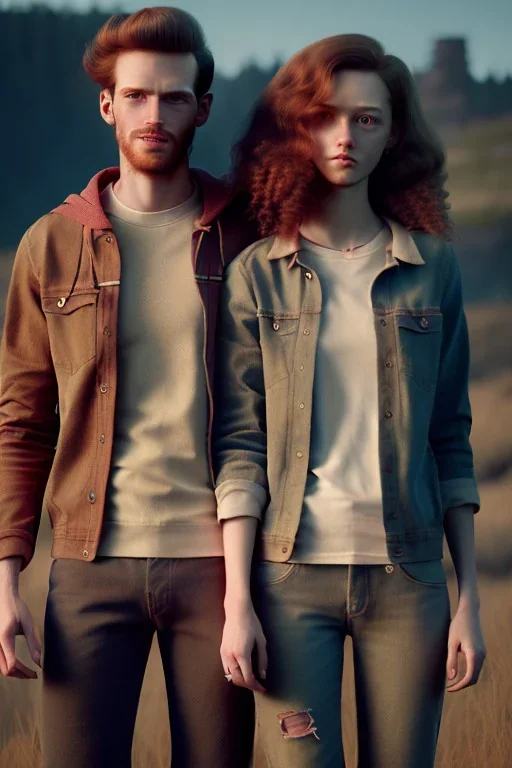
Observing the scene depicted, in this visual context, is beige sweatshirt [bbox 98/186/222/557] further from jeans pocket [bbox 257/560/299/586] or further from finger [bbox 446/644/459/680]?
finger [bbox 446/644/459/680]

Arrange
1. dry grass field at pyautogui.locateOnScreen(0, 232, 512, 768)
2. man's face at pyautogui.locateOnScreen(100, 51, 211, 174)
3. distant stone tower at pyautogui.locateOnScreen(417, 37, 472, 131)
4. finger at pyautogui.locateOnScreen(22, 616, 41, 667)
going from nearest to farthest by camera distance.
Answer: finger at pyautogui.locateOnScreen(22, 616, 41, 667)
man's face at pyautogui.locateOnScreen(100, 51, 211, 174)
dry grass field at pyautogui.locateOnScreen(0, 232, 512, 768)
distant stone tower at pyautogui.locateOnScreen(417, 37, 472, 131)

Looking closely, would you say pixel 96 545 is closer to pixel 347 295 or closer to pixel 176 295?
pixel 176 295

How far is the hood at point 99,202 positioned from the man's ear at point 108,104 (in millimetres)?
120

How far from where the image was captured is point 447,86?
5.16m

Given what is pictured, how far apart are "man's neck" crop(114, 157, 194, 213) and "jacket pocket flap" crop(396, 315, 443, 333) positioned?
0.51 metres

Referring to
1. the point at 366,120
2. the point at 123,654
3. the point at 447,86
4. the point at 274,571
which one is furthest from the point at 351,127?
the point at 447,86

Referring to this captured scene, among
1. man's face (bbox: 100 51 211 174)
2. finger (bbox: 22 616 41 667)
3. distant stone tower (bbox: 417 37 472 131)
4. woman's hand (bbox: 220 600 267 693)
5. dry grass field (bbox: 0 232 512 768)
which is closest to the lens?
woman's hand (bbox: 220 600 267 693)

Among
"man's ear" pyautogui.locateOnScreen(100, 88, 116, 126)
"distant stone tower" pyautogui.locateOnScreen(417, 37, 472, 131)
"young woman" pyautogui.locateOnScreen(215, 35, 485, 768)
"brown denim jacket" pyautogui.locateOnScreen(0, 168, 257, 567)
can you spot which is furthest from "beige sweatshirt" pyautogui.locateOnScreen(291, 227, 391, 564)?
"distant stone tower" pyautogui.locateOnScreen(417, 37, 472, 131)

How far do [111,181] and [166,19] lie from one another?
363 millimetres

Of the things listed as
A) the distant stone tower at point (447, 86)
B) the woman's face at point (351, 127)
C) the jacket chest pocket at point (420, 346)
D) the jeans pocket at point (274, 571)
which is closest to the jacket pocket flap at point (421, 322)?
the jacket chest pocket at point (420, 346)

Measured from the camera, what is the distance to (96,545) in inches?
85.0

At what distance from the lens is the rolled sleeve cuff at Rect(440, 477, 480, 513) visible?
2188 mm

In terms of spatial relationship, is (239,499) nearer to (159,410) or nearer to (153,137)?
(159,410)

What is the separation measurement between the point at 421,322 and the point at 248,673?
71 centimetres
